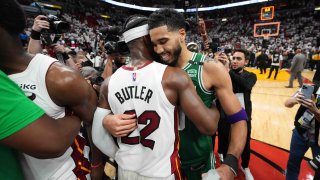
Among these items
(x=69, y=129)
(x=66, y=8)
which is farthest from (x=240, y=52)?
(x=66, y=8)

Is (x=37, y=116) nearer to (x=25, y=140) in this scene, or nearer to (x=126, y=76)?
(x=25, y=140)

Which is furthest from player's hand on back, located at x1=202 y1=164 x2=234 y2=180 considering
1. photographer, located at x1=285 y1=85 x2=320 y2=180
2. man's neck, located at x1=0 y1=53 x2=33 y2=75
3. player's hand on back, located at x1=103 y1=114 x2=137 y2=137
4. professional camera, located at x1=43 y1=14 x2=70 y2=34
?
professional camera, located at x1=43 y1=14 x2=70 y2=34

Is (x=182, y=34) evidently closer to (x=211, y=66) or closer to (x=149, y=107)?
(x=211, y=66)

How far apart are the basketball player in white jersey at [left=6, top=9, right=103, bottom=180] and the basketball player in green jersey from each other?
2.16 ft

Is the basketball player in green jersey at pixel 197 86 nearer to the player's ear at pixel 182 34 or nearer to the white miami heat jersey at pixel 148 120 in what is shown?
the player's ear at pixel 182 34

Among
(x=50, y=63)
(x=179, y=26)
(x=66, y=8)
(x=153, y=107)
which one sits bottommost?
(x=153, y=107)

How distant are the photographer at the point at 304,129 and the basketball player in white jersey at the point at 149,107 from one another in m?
1.37

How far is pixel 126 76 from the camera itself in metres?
1.47

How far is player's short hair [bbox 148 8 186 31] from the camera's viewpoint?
169 cm

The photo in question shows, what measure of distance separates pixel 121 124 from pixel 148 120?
16 cm

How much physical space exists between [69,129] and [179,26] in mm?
1237

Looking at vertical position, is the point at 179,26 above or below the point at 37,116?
above

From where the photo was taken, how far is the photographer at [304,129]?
7.58 ft

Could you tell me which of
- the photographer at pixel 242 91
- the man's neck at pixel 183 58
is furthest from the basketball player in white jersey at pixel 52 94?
the photographer at pixel 242 91
